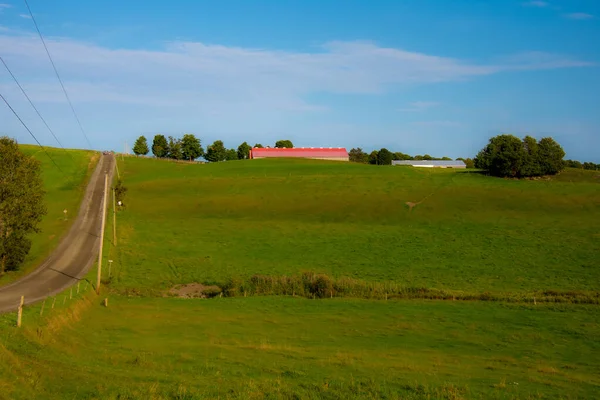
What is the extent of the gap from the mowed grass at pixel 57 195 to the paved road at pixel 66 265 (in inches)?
46.7

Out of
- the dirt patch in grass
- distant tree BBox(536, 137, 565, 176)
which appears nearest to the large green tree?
the dirt patch in grass

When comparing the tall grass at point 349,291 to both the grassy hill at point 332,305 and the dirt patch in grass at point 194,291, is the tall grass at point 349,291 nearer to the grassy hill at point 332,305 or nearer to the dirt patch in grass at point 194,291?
the dirt patch in grass at point 194,291

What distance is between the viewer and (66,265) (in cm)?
6331

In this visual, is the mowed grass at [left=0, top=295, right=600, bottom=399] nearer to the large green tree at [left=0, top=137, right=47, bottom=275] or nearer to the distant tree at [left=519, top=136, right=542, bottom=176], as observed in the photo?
the large green tree at [left=0, top=137, right=47, bottom=275]

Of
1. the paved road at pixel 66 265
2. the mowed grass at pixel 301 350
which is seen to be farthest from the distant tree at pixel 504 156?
the paved road at pixel 66 265

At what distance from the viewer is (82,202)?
102m

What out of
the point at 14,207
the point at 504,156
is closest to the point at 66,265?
the point at 14,207

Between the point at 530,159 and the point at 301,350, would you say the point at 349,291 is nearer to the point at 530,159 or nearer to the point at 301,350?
the point at 301,350

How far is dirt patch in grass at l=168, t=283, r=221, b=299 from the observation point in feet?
181

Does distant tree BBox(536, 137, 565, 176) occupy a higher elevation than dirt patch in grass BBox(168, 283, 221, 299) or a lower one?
higher

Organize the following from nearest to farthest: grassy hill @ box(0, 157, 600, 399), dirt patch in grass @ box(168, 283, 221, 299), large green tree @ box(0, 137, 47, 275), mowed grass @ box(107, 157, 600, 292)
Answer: grassy hill @ box(0, 157, 600, 399), dirt patch in grass @ box(168, 283, 221, 299), large green tree @ box(0, 137, 47, 275), mowed grass @ box(107, 157, 600, 292)

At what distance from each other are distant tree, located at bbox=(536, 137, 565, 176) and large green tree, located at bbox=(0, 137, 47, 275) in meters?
93.0

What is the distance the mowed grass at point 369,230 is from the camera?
2419 inches

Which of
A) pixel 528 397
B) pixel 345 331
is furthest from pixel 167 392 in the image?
pixel 345 331
